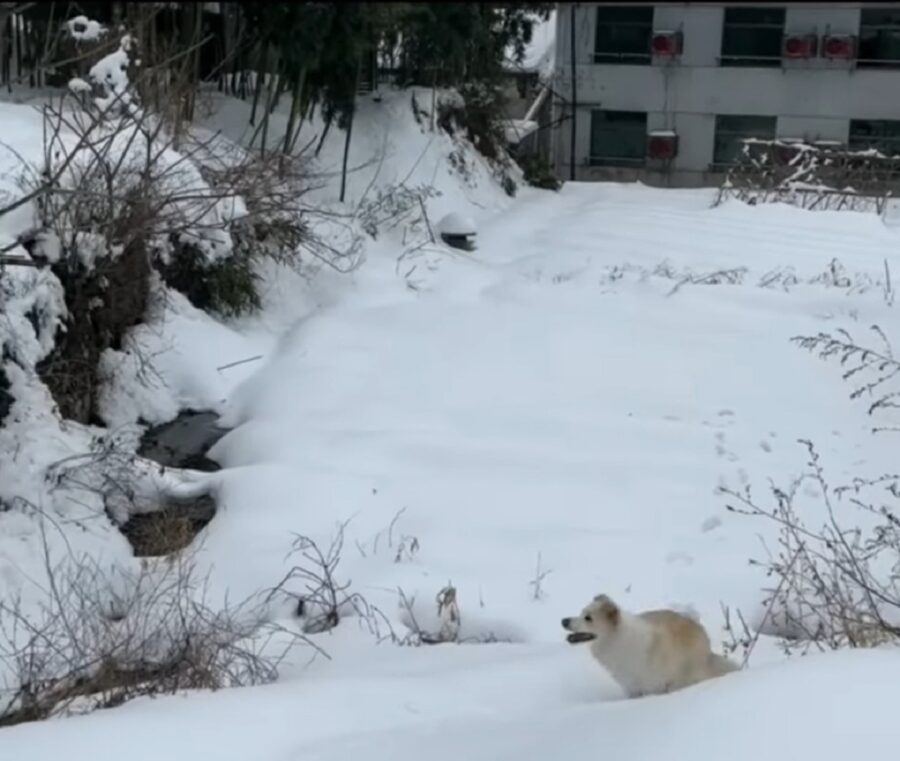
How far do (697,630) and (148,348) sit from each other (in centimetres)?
480

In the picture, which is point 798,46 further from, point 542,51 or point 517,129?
point 517,129

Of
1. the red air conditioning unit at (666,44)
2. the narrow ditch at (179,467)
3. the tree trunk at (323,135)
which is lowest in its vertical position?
the narrow ditch at (179,467)

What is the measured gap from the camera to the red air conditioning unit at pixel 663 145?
18500 mm

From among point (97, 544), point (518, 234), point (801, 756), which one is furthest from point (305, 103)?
point (801, 756)

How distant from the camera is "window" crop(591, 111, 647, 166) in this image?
18844mm

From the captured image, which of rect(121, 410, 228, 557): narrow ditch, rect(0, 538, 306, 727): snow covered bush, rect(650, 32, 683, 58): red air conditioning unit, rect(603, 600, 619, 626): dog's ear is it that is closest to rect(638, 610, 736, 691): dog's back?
rect(603, 600, 619, 626): dog's ear

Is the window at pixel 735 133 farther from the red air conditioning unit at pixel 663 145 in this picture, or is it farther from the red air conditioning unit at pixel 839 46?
the red air conditioning unit at pixel 839 46

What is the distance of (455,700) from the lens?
3443 mm

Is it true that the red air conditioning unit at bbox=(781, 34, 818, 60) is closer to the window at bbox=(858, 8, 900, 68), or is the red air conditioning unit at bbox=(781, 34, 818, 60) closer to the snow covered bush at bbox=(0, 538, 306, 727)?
the window at bbox=(858, 8, 900, 68)

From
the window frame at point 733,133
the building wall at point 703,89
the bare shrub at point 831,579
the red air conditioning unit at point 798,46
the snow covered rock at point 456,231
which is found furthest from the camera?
the window frame at point 733,133

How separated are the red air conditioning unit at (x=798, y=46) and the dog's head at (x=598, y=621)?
15.6 meters

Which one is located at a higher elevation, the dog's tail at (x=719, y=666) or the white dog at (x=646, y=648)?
the white dog at (x=646, y=648)

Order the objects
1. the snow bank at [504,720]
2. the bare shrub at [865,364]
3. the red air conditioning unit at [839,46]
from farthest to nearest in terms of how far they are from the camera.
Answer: the red air conditioning unit at [839,46]
the bare shrub at [865,364]
the snow bank at [504,720]

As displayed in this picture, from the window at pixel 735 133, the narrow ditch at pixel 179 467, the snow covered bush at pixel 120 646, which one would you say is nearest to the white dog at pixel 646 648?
the snow covered bush at pixel 120 646
